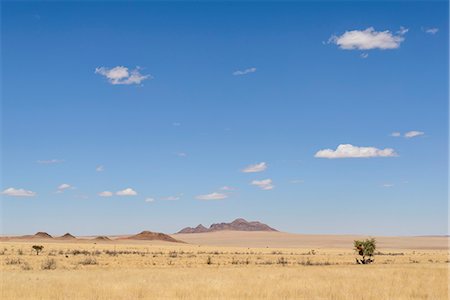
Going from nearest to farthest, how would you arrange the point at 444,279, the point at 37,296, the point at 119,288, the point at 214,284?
the point at 37,296
the point at 119,288
the point at 214,284
the point at 444,279

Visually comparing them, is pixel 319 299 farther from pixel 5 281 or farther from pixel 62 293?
pixel 5 281

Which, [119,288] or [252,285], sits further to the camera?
[252,285]

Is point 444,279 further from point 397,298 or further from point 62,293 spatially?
point 62,293

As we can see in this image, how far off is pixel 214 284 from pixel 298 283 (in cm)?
422

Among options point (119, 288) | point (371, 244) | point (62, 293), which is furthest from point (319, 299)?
point (371, 244)

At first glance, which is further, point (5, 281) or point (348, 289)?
point (5, 281)

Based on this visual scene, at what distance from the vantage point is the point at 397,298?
2314 centimetres

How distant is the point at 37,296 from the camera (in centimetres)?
2250

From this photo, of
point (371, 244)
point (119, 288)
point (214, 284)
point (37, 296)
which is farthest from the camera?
point (371, 244)

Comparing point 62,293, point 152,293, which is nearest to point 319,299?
point 152,293

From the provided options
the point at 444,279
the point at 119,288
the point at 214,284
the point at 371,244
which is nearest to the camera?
the point at 119,288

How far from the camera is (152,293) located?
2380 cm

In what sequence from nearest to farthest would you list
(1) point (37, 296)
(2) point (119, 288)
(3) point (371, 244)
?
(1) point (37, 296)
(2) point (119, 288)
(3) point (371, 244)

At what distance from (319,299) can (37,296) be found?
1091cm
